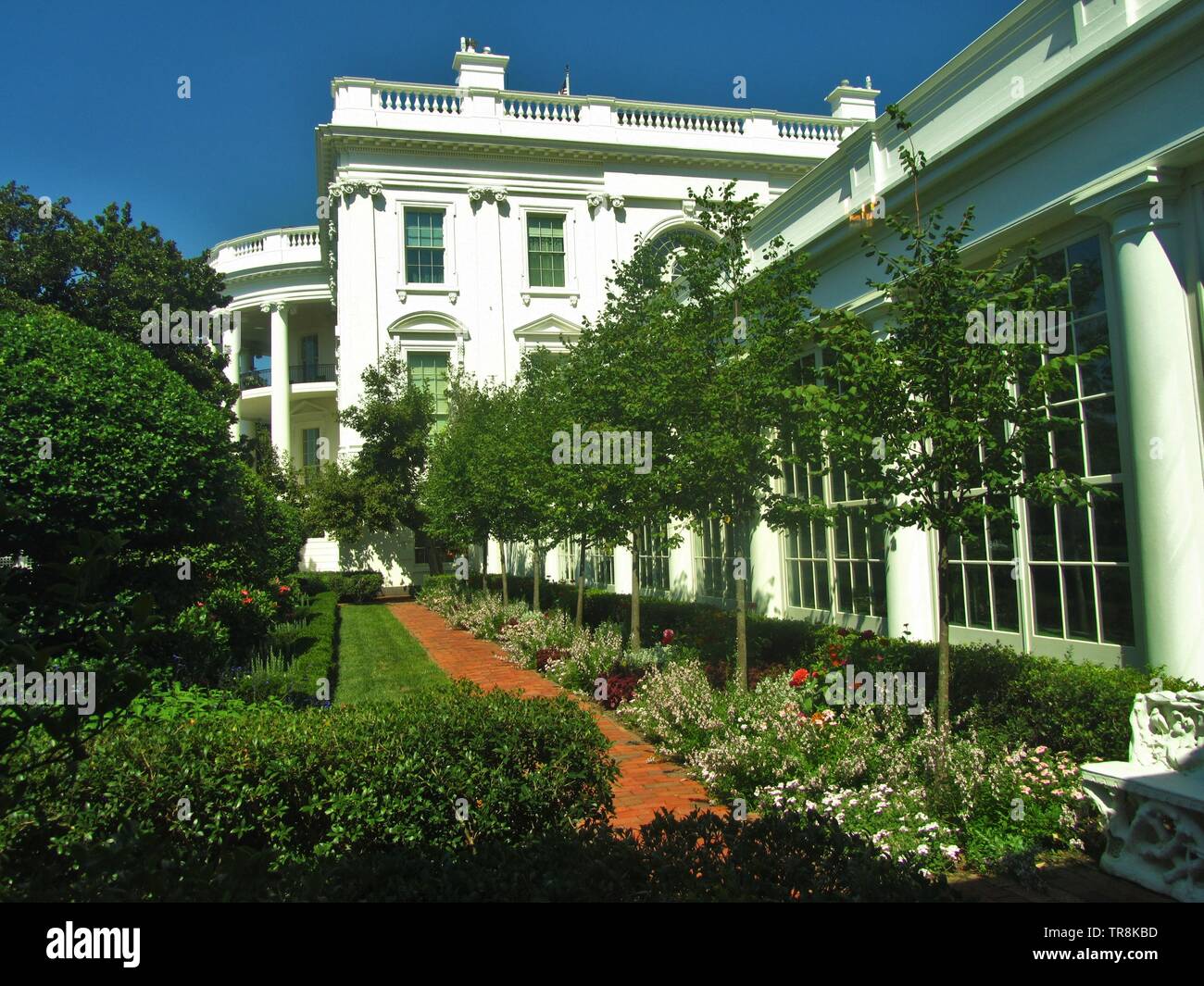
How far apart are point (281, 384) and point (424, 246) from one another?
951 cm

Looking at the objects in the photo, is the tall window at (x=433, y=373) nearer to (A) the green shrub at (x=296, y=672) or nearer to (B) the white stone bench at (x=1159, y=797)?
(A) the green shrub at (x=296, y=672)

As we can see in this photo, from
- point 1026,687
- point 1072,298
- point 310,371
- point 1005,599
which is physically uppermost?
point 310,371

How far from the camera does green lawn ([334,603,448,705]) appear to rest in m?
12.4

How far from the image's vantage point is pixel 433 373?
31062 mm

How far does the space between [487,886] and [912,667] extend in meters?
5.90

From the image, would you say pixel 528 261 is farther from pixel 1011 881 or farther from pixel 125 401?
pixel 1011 881

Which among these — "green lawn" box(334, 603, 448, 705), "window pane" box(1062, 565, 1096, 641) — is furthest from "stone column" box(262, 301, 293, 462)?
"window pane" box(1062, 565, 1096, 641)

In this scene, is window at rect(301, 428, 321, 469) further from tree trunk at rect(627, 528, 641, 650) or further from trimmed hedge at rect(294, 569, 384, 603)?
tree trunk at rect(627, 528, 641, 650)

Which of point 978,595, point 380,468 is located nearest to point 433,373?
point 380,468

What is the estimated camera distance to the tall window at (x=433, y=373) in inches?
1206

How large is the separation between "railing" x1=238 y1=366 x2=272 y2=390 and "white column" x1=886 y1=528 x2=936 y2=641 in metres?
34.3

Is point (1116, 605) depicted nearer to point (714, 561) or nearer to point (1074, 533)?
point (1074, 533)

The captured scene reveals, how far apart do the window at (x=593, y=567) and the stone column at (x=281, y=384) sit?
602 inches

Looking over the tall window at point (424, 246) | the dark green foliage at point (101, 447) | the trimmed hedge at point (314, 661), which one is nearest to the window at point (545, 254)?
the tall window at point (424, 246)
